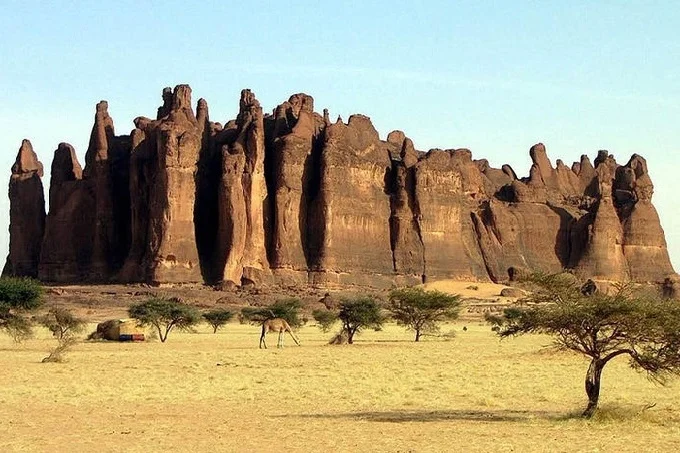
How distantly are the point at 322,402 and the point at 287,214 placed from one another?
75779 mm

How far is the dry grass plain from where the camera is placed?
57.5 feet

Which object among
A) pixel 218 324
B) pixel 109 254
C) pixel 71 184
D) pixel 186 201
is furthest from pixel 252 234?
pixel 218 324

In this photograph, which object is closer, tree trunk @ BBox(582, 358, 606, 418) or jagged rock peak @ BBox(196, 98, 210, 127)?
tree trunk @ BBox(582, 358, 606, 418)

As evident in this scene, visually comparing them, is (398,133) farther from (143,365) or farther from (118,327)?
(143,365)

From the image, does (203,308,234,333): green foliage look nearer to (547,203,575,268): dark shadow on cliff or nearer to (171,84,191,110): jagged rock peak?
(171,84,191,110): jagged rock peak

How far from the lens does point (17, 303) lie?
45594mm

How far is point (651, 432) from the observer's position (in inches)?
739

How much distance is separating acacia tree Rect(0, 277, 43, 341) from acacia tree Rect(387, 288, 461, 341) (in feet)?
58.8

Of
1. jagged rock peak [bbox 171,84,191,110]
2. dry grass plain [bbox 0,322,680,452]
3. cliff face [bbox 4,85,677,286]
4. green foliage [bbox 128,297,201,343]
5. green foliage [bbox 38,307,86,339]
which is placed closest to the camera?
dry grass plain [bbox 0,322,680,452]

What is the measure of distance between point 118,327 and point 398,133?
79.4m

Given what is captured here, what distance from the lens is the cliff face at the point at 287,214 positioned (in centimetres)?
9581

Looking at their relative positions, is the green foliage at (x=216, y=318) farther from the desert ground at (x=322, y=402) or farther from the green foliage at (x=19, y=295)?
the desert ground at (x=322, y=402)

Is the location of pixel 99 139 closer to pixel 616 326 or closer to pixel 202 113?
pixel 202 113

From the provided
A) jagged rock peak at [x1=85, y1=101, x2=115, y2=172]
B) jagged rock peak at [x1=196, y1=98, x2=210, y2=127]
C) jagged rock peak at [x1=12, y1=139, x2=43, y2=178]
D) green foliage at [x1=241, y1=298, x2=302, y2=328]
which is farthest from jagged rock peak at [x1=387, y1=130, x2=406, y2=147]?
green foliage at [x1=241, y1=298, x2=302, y2=328]
